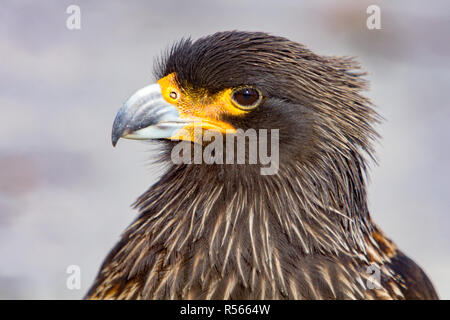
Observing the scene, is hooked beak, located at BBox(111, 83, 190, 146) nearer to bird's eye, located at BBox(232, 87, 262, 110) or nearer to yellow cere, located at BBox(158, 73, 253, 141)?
yellow cere, located at BBox(158, 73, 253, 141)

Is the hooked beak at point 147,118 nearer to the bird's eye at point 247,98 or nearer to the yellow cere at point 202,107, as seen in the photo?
the yellow cere at point 202,107

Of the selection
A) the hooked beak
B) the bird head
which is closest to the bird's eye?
the bird head

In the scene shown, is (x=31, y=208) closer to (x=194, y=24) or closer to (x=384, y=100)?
(x=194, y=24)

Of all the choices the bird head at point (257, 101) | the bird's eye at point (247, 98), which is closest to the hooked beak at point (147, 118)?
the bird head at point (257, 101)

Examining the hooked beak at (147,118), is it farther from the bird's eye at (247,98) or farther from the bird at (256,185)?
the bird's eye at (247,98)

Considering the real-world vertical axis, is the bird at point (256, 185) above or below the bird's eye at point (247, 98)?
below

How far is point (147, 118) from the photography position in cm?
302

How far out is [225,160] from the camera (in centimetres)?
303

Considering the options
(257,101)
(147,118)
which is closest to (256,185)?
(257,101)

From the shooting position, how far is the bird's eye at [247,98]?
2998 mm

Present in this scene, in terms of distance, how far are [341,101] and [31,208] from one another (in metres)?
4.56

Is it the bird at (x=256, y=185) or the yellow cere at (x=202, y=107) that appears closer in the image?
the bird at (x=256, y=185)

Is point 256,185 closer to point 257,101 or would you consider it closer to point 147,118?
point 257,101

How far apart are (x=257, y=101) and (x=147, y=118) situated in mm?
523
